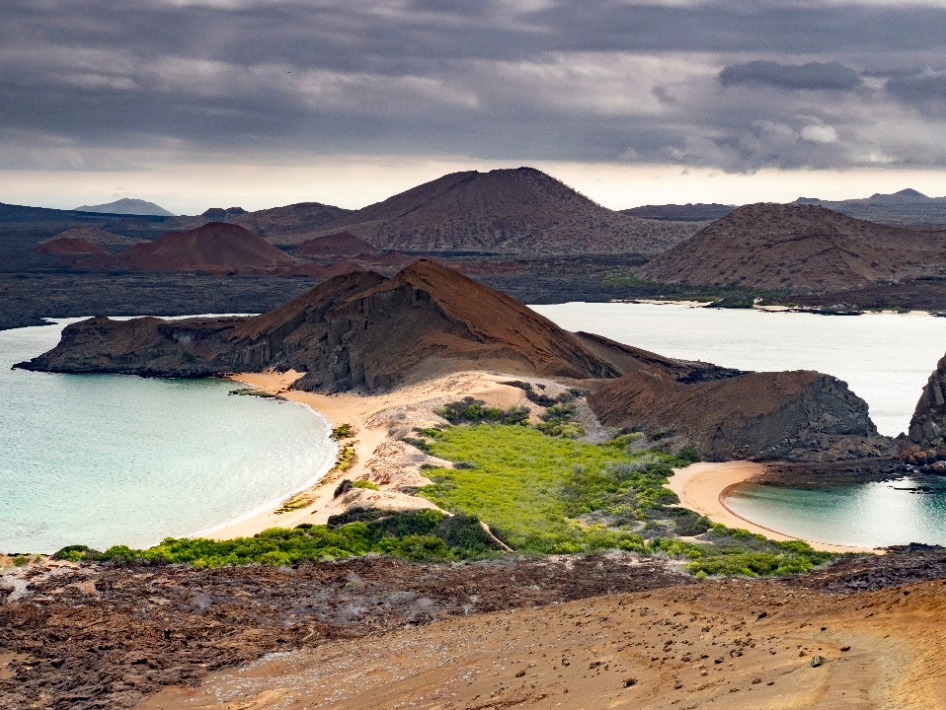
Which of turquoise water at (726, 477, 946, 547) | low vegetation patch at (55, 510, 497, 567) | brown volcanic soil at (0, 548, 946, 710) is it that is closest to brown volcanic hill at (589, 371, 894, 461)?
turquoise water at (726, 477, 946, 547)

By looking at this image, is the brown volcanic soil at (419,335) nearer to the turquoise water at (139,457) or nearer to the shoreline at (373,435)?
the shoreline at (373,435)

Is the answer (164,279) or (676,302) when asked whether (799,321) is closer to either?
(676,302)

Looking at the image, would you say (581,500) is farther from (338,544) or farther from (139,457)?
(139,457)

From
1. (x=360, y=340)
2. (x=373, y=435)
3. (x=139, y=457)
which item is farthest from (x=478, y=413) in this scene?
(x=360, y=340)

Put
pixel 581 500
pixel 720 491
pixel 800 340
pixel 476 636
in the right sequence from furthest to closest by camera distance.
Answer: pixel 800 340, pixel 720 491, pixel 581 500, pixel 476 636

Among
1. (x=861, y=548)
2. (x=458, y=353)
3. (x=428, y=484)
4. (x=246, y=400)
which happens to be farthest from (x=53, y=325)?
(x=861, y=548)

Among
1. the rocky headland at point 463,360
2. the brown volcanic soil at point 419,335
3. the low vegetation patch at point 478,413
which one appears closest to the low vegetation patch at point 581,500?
the low vegetation patch at point 478,413
